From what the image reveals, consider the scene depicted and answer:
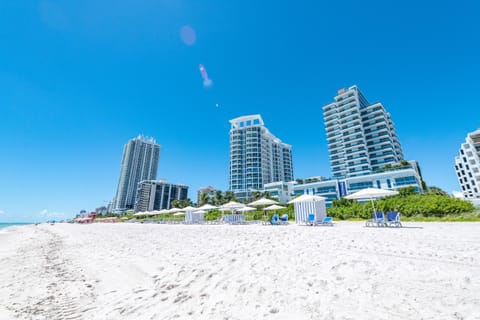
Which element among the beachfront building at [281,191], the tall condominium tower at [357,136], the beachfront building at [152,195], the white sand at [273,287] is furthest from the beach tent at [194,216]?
the beachfront building at [152,195]

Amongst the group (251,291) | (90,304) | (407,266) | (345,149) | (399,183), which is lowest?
(90,304)

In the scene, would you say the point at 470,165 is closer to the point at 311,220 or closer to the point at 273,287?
the point at 311,220

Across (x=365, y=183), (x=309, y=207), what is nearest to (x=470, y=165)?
(x=365, y=183)

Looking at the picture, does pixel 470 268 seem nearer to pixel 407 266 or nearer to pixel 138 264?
pixel 407 266

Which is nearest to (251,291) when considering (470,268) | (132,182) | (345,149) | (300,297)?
(300,297)

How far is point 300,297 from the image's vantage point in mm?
2682

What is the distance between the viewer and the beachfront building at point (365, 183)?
34406 mm

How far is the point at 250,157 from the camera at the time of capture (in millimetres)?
69125

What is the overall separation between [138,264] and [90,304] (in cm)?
222

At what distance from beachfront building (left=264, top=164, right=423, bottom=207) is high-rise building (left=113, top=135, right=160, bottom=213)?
9145 centimetres

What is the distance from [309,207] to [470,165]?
59231 mm

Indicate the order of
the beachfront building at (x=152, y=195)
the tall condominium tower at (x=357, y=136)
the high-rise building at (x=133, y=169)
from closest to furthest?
the tall condominium tower at (x=357, y=136)
the beachfront building at (x=152, y=195)
the high-rise building at (x=133, y=169)

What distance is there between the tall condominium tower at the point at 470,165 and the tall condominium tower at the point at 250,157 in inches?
1949

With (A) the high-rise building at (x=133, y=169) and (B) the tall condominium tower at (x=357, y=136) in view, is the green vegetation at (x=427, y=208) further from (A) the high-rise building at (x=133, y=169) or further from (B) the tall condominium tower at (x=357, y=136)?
(A) the high-rise building at (x=133, y=169)
